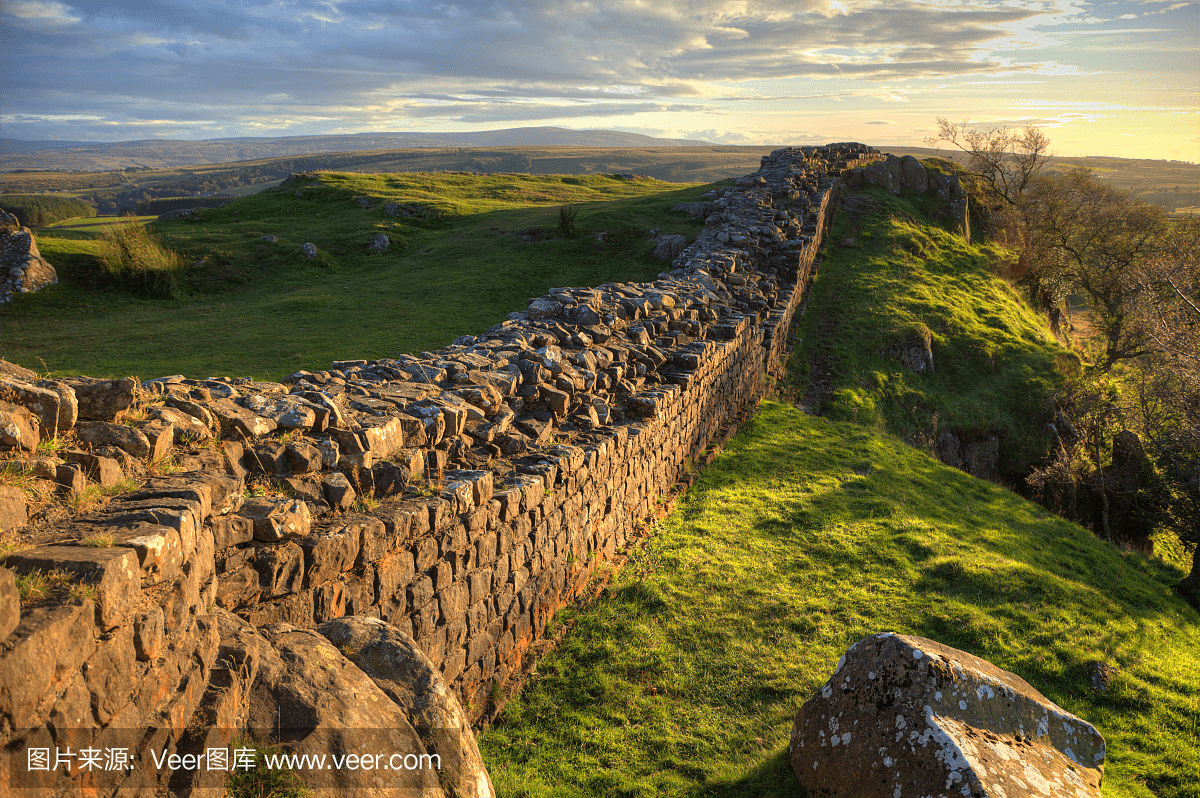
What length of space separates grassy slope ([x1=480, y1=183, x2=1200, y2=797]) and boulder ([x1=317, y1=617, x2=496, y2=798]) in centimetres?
152

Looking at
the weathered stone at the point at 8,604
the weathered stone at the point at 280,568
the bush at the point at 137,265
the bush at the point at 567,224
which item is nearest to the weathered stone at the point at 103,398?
the weathered stone at the point at 280,568

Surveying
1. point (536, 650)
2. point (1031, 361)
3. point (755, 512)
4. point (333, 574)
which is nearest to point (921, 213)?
point (1031, 361)

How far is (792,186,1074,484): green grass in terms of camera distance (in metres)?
17.5

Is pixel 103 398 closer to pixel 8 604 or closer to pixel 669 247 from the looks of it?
pixel 8 604

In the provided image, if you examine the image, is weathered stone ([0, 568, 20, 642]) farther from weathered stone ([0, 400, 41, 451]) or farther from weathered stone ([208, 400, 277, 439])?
weathered stone ([208, 400, 277, 439])

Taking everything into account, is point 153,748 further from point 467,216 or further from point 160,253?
point 467,216

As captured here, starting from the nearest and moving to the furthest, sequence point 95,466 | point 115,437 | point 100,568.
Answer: point 100,568
point 95,466
point 115,437

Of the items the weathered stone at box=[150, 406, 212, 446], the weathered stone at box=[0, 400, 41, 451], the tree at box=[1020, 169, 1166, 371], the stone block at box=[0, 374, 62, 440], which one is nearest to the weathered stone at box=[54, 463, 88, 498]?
the weathered stone at box=[0, 400, 41, 451]

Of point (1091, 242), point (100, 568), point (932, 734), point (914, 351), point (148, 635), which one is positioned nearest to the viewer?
point (100, 568)

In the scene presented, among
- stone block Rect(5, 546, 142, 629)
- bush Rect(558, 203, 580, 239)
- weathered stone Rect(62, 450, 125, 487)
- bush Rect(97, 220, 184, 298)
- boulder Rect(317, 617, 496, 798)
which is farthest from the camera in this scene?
bush Rect(558, 203, 580, 239)

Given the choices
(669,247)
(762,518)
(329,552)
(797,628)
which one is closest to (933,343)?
(669,247)

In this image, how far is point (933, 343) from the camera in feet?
66.4

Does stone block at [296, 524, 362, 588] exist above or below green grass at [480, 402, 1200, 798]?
above

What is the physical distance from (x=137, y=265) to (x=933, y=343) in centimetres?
2688
